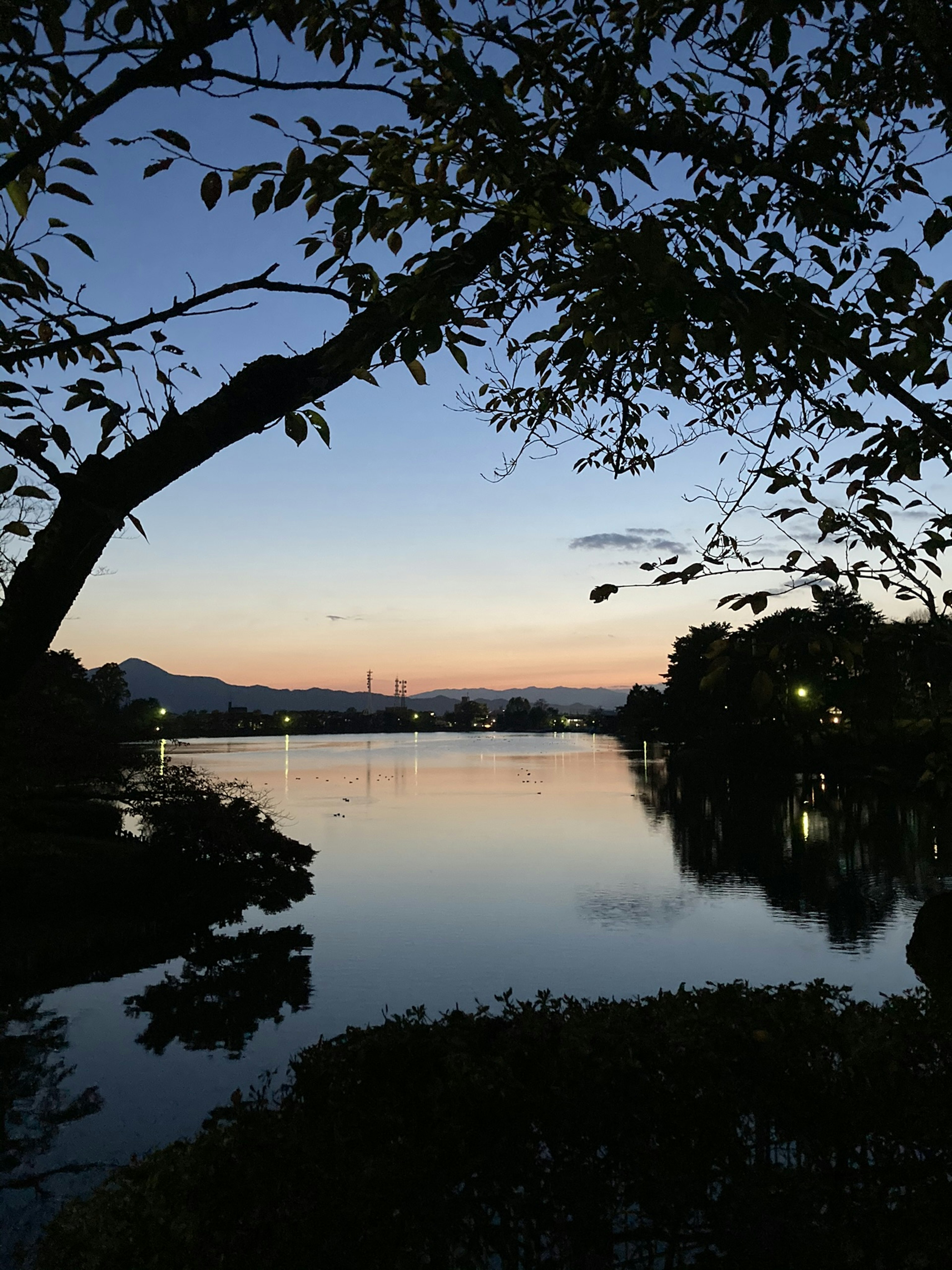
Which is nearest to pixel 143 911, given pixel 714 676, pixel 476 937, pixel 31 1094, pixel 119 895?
pixel 119 895

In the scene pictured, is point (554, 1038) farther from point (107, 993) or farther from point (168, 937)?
point (168, 937)

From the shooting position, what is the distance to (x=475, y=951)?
19078 mm

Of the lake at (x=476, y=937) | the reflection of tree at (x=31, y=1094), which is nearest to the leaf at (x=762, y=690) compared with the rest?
the lake at (x=476, y=937)

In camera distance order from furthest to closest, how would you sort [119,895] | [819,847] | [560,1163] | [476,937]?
[819,847]
[119,895]
[476,937]
[560,1163]

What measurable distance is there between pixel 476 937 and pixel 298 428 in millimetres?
18771

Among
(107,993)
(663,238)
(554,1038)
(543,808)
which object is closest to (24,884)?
(107,993)

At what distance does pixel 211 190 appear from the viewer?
11.2 ft

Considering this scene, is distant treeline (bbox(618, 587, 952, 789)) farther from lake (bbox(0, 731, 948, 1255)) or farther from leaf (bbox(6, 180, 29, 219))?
lake (bbox(0, 731, 948, 1255))

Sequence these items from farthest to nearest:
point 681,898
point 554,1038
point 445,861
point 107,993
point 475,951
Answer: point 445,861
point 681,898
point 475,951
point 107,993
point 554,1038

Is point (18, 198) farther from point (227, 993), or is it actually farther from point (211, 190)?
point (227, 993)

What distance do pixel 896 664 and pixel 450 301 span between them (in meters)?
3.64

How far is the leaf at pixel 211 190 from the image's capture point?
3408mm

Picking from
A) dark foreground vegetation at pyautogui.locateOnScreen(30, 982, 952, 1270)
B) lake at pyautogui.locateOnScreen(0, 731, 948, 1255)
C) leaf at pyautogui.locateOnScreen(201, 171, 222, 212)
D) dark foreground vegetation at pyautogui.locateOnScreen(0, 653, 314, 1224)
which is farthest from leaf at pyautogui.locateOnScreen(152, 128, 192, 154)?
dark foreground vegetation at pyautogui.locateOnScreen(0, 653, 314, 1224)

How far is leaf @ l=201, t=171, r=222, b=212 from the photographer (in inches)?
134
